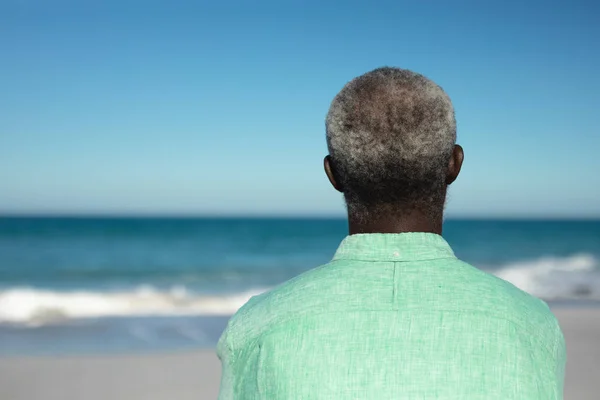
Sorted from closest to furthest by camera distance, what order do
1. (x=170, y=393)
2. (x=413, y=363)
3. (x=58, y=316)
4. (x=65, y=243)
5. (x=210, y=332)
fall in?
(x=413, y=363) < (x=170, y=393) < (x=210, y=332) < (x=58, y=316) < (x=65, y=243)

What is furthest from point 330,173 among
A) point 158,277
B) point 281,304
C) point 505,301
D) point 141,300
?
point 158,277

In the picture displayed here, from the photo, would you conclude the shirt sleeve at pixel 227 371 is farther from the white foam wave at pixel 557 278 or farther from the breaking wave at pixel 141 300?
the white foam wave at pixel 557 278

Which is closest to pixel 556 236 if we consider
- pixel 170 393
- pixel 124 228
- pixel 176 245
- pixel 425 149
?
pixel 176 245

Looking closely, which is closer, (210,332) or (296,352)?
(296,352)

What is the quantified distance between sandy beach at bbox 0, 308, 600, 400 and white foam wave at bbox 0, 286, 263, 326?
293cm

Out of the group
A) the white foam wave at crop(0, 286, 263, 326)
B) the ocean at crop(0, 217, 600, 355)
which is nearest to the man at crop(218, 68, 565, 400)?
the ocean at crop(0, 217, 600, 355)

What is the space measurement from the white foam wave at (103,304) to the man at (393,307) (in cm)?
894

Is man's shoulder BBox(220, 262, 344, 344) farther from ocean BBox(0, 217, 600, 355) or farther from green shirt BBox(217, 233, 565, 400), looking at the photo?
ocean BBox(0, 217, 600, 355)

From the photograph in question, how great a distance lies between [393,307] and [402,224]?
0.56ft

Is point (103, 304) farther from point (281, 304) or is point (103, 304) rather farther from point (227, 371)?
point (281, 304)

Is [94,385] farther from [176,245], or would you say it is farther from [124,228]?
[124,228]

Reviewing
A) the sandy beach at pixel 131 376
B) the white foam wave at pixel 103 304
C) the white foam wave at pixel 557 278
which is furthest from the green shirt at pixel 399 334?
the white foam wave at pixel 557 278

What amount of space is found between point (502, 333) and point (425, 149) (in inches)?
12.5

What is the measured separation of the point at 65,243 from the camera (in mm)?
29594
